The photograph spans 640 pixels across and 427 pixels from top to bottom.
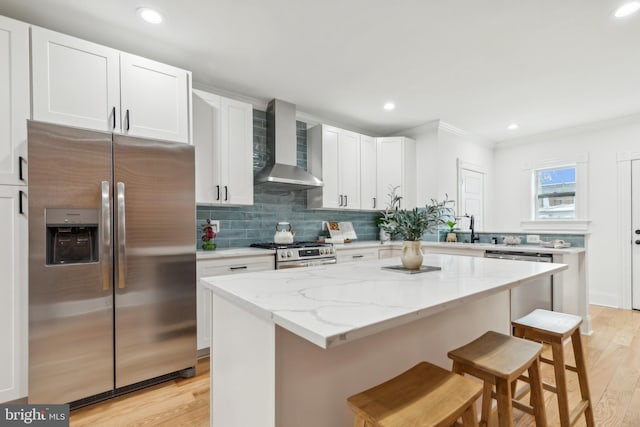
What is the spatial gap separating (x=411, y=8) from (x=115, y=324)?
279 centimetres

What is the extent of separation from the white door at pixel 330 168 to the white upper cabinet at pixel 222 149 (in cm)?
100

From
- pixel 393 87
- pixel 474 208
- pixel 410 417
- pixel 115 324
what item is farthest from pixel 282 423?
pixel 474 208

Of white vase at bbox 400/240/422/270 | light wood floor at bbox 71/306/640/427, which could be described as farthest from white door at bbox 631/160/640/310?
white vase at bbox 400/240/422/270

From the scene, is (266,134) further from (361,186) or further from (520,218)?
(520,218)

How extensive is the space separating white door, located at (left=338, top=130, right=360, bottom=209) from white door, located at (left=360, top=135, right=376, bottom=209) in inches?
2.9

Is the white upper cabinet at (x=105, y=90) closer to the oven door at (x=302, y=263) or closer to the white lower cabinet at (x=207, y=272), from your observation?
the white lower cabinet at (x=207, y=272)

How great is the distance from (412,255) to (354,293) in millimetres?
620

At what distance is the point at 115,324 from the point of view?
2018 millimetres

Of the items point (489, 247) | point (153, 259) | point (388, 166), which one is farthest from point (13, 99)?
point (489, 247)

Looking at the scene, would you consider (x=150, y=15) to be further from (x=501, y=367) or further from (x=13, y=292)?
(x=501, y=367)

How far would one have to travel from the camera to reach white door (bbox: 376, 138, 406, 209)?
4.42m

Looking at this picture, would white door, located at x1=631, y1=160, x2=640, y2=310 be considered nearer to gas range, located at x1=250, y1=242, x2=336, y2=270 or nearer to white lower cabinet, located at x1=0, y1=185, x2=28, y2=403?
gas range, located at x1=250, y1=242, x2=336, y2=270

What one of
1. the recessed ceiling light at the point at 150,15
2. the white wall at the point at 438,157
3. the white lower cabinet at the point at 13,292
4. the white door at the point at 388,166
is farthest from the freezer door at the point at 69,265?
the white wall at the point at 438,157

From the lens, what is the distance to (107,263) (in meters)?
1.97
